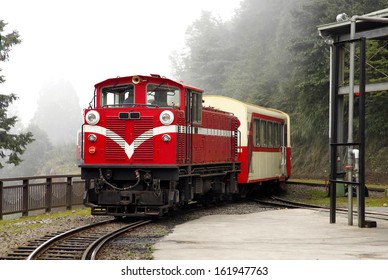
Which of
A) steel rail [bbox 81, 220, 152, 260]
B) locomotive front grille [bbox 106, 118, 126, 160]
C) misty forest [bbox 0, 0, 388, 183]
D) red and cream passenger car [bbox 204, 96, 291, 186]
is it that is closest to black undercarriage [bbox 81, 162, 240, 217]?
locomotive front grille [bbox 106, 118, 126, 160]

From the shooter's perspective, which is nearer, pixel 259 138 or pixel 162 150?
pixel 162 150

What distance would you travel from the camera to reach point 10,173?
59.0 metres

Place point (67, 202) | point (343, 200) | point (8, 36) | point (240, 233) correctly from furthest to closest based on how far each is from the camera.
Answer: point (8, 36)
point (343, 200)
point (67, 202)
point (240, 233)

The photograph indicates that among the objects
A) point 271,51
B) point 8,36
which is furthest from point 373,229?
point 271,51

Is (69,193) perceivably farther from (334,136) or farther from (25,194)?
(334,136)

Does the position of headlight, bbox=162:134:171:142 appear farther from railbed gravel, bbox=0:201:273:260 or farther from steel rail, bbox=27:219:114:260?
steel rail, bbox=27:219:114:260

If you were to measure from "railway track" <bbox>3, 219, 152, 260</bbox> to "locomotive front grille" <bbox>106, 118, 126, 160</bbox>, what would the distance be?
67.6 inches

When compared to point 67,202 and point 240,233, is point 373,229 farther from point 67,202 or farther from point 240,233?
point 67,202

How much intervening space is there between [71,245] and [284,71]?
1418 inches

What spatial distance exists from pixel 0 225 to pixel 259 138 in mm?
10436

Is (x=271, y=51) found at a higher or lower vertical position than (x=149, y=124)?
higher

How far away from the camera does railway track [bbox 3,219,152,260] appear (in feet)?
32.7

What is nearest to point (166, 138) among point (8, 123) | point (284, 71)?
point (8, 123)

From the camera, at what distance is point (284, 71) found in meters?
45.4
